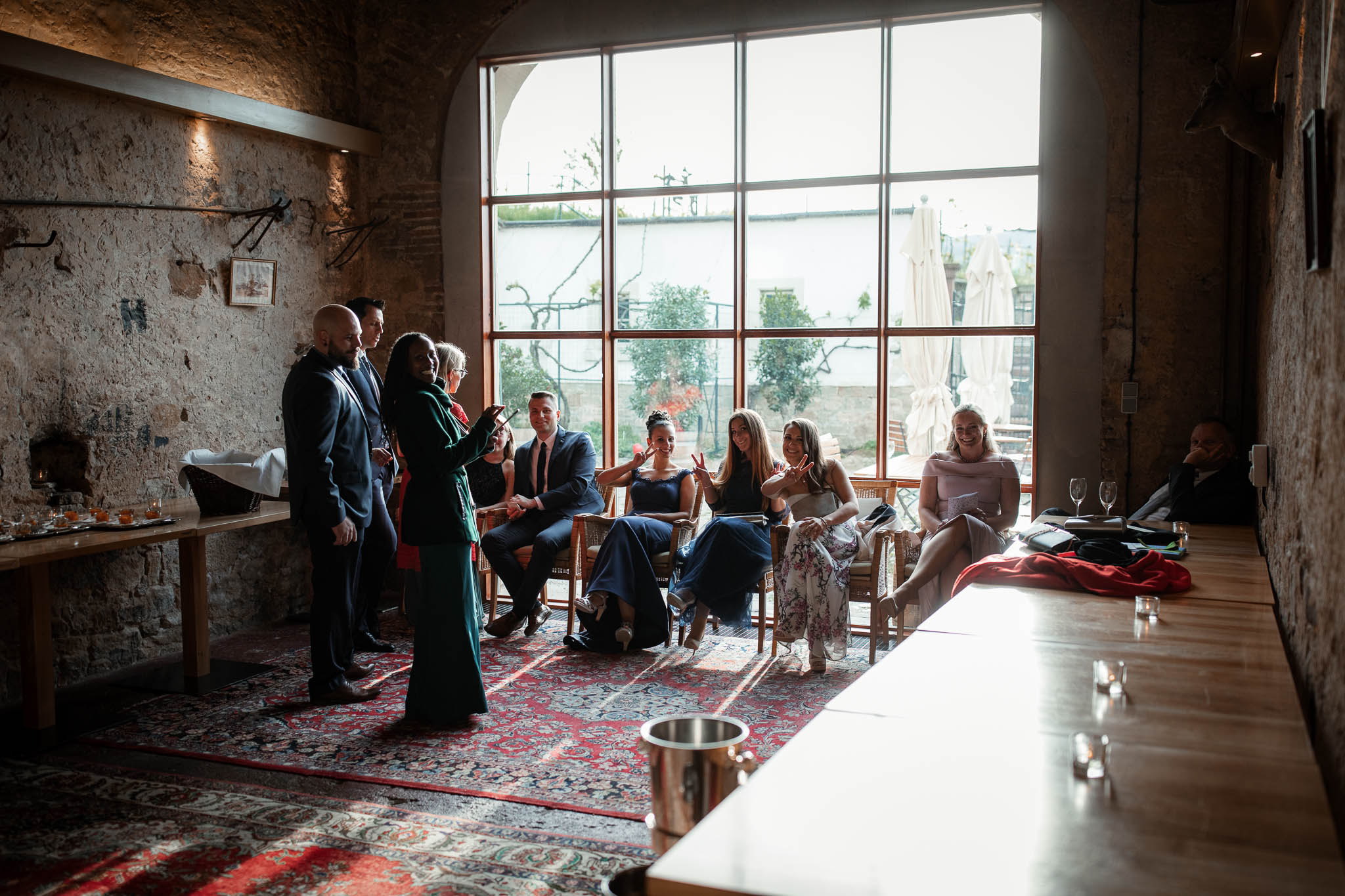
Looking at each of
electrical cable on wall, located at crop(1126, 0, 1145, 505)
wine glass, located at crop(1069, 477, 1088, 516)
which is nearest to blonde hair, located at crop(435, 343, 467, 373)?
wine glass, located at crop(1069, 477, 1088, 516)

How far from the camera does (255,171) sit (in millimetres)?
6586

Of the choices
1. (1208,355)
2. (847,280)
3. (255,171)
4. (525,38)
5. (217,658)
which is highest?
(525,38)

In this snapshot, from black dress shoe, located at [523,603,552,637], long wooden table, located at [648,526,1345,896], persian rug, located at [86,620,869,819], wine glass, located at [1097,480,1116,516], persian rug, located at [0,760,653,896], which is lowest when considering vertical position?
persian rug, located at [86,620,869,819]

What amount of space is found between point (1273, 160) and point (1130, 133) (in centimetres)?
217

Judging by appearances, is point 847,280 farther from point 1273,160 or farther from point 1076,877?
point 1076,877

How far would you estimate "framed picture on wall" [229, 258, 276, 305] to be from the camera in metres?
6.41

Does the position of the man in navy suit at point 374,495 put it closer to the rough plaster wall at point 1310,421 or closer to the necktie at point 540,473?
the necktie at point 540,473

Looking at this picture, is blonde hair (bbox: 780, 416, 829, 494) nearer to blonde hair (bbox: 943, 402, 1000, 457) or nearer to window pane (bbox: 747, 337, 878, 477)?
window pane (bbox: 747, 337, 878, 477)

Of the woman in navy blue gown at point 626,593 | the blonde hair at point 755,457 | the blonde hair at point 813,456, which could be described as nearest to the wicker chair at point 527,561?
the woman in navy blue gown at point 626,593

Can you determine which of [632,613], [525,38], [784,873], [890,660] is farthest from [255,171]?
[784,873]

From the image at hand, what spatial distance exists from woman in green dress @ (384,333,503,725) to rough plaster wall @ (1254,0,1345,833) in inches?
111

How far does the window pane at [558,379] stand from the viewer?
7.22 meters

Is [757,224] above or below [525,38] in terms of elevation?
below

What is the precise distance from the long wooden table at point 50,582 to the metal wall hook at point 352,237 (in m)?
2.51
